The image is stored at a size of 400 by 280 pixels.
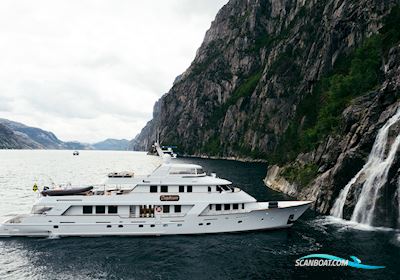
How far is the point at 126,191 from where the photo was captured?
32.7 m

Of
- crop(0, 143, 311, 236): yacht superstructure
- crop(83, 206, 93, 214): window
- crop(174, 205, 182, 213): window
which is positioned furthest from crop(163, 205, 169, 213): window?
crop(83, 206, 93, 214): window

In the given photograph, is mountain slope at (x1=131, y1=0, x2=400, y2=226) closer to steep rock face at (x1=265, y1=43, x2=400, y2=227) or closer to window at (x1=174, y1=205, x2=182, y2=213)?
steep rock face at (x1=265, y1=43, x2=400, y2=227)

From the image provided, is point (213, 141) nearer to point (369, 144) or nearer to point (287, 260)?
point (369, 144)

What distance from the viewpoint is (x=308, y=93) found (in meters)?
85.4

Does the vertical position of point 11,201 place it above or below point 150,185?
below

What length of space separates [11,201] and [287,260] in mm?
Answer: 44154

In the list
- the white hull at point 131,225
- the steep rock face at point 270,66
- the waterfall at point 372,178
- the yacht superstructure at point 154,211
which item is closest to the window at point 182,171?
the yacht superstructure at point 154,211

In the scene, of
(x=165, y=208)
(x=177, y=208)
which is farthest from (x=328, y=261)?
(x=165, y=208)

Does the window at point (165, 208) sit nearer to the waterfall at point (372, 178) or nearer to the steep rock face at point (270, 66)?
the waterfall at point (372, 178)

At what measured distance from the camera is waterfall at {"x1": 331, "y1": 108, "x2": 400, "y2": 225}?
106ft

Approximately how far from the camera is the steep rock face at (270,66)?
82625 mm

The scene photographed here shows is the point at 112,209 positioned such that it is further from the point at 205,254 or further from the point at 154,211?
the point at 205,254

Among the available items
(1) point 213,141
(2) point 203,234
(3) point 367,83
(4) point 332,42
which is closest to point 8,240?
(2) point 203,234

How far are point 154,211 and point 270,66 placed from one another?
121m
